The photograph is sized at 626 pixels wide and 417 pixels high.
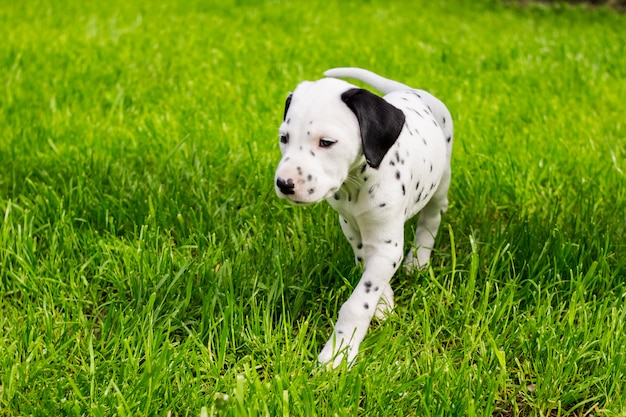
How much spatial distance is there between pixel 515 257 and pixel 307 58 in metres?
3.78

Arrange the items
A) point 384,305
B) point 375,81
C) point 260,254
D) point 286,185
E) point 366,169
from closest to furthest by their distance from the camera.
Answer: point 286,185, point 366,169, point 384,305, point 260,254, point 375,81

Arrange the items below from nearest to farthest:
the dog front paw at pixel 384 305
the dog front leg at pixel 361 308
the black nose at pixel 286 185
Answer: the black nose at pixel 286 185 < the dog front leg at pixel 361 308 < the dog front paw at pixel 384 305

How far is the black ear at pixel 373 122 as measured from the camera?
251 centimetres

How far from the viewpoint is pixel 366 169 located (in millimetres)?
2715

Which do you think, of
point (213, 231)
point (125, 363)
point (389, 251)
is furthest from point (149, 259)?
point (389, 251)

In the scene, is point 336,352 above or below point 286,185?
below

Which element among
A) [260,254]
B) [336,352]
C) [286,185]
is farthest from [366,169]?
[260,254]

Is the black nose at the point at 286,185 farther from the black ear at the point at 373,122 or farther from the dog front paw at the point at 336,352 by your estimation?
the dog front paw at the point at 336,352

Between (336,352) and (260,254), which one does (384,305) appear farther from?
(260,254)

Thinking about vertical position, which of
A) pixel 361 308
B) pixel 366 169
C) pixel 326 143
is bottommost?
pixel 361 308

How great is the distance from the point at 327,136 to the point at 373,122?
18cm

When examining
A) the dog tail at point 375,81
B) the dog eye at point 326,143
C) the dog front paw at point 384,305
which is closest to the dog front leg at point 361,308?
the dog front paw at point 384,305

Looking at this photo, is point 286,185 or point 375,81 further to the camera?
point 375,81

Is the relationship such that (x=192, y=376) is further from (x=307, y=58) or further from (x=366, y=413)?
(x=307, y=58)
